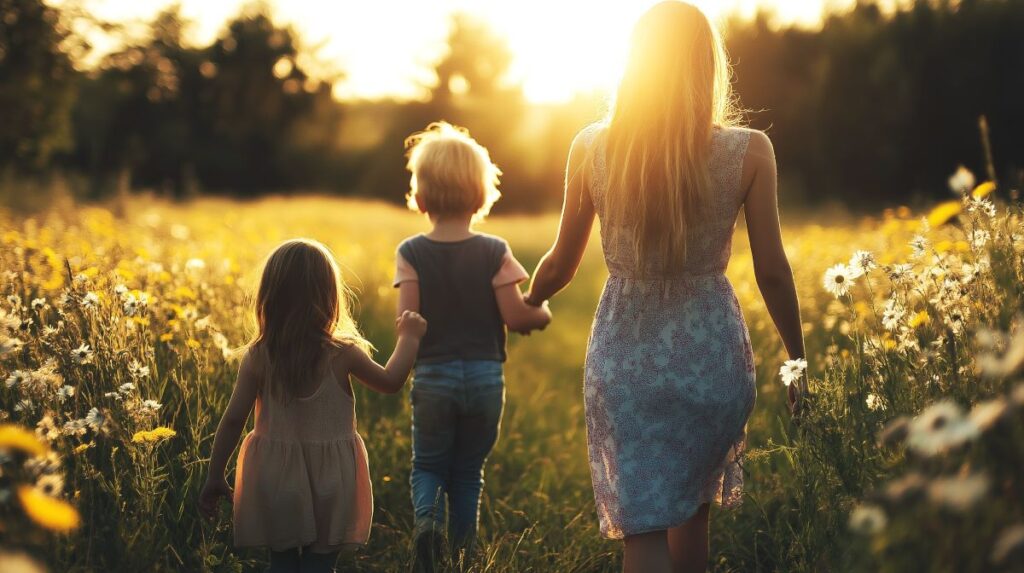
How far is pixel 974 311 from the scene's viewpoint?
290 cm

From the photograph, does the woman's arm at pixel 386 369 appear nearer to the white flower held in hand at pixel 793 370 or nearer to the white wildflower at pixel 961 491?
the white flower held in hand at pixel 793 370

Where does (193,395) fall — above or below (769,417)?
above

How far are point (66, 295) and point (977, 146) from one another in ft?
77.4

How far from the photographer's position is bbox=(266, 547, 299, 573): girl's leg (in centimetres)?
315

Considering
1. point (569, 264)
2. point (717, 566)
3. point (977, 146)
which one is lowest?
point (717, 566)

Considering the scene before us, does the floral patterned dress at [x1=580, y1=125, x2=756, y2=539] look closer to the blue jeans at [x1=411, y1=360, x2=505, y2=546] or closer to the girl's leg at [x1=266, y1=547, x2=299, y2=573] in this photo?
the blue jeans at [x1=411, y1=360, x2=505, y2=546]

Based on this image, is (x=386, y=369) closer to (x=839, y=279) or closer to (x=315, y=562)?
(x=315, y=562)

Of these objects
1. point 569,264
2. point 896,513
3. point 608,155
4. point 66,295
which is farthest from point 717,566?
point 66,295

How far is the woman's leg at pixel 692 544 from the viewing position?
3.02 metres

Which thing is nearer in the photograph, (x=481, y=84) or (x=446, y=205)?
(x=446, y=205)

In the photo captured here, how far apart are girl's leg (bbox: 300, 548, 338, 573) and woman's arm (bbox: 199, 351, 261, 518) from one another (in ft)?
1.11

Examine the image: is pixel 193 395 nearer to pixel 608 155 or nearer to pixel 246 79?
pixel 608 155

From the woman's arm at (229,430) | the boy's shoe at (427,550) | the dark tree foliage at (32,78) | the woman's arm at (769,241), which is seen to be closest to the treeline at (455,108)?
the dark tree foliage at (32,78)

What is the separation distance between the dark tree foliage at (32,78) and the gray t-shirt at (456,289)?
54.8 feet
